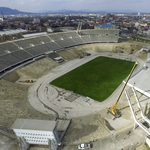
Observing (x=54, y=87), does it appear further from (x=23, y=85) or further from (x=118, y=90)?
(x=118, y=90)

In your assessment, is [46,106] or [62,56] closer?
[46,106]

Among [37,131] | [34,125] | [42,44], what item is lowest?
[37,131]

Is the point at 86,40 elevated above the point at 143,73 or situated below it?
above

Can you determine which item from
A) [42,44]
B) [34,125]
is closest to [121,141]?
[34,125]

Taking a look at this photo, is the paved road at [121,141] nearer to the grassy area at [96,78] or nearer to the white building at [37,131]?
the white building at [37,131]

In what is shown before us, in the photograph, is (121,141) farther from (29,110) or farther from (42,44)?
(42,44)

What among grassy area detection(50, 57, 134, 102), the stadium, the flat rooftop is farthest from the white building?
grassy area detection(50, 57, 134, 102)

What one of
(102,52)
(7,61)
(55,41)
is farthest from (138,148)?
(55,41)

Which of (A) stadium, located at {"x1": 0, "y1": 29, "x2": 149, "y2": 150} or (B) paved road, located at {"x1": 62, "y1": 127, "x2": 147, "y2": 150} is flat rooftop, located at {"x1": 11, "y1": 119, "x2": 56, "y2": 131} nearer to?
(A) stadium, located at {"x1": 0, "y1": 29, "x2": 149, "y2": 150}
